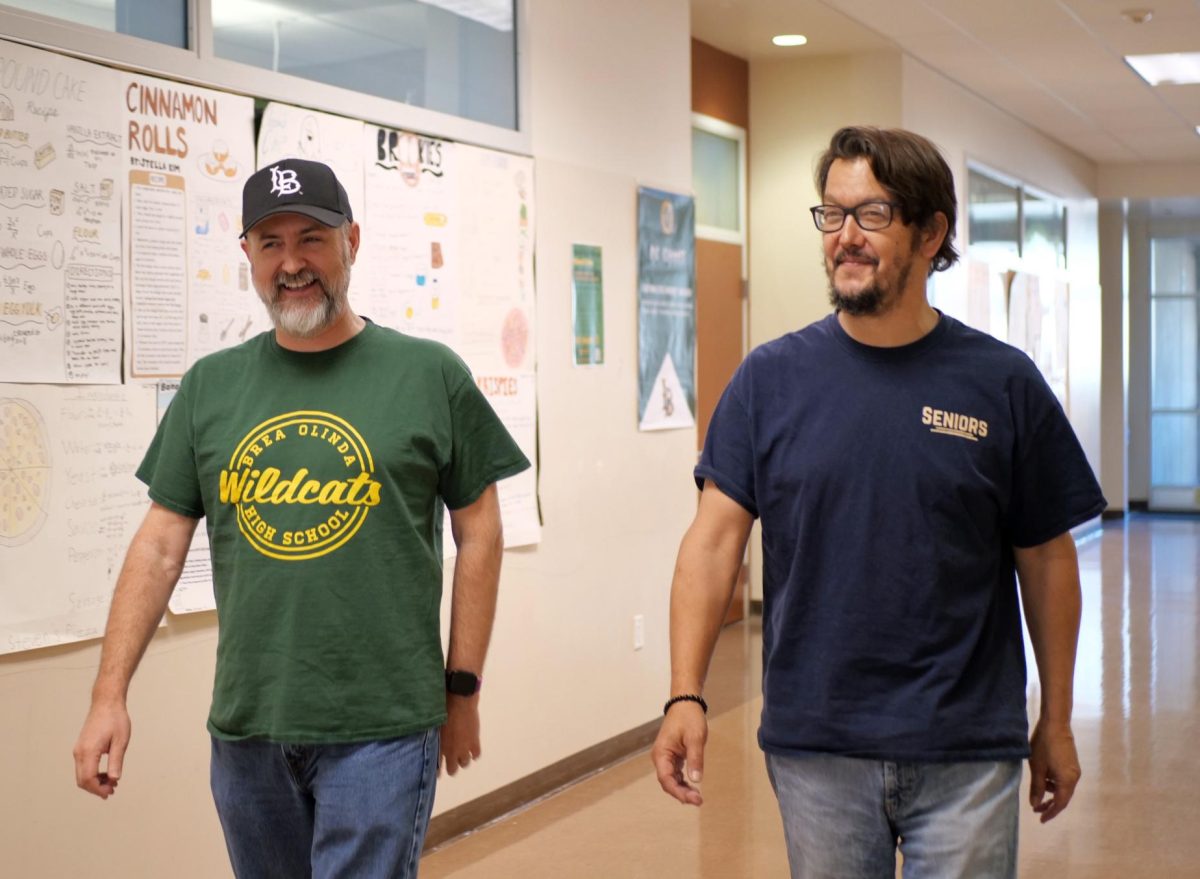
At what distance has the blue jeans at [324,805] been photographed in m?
2.11

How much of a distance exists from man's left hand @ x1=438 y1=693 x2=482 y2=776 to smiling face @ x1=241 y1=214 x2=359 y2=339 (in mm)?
612

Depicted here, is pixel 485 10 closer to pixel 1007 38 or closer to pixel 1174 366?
pixel 1007 38

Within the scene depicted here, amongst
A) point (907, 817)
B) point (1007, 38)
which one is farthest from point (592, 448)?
point (1007, 38)

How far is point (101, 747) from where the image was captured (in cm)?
211

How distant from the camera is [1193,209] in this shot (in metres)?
14.3

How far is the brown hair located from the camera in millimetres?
2039

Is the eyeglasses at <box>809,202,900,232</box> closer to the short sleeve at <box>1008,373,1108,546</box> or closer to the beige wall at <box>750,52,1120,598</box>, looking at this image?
the short sleeve at <box>1008,373,1108,546</box>

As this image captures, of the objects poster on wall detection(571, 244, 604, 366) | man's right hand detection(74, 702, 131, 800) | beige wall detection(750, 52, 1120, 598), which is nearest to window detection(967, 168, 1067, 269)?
beige wall detection(750, 52, 1120, 598)

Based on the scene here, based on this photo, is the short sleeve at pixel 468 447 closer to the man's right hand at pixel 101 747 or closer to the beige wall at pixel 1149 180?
the man's right hand at pixel 101 747

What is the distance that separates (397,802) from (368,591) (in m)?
0.31

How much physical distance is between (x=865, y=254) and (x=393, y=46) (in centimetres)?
264

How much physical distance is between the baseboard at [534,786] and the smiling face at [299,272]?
86.4 inches

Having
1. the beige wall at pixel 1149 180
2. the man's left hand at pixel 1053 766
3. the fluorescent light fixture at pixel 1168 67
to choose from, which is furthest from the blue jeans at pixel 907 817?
the beige wall at pixel 1149 180

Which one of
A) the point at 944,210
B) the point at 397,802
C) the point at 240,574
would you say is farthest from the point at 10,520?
the point at 944,210
